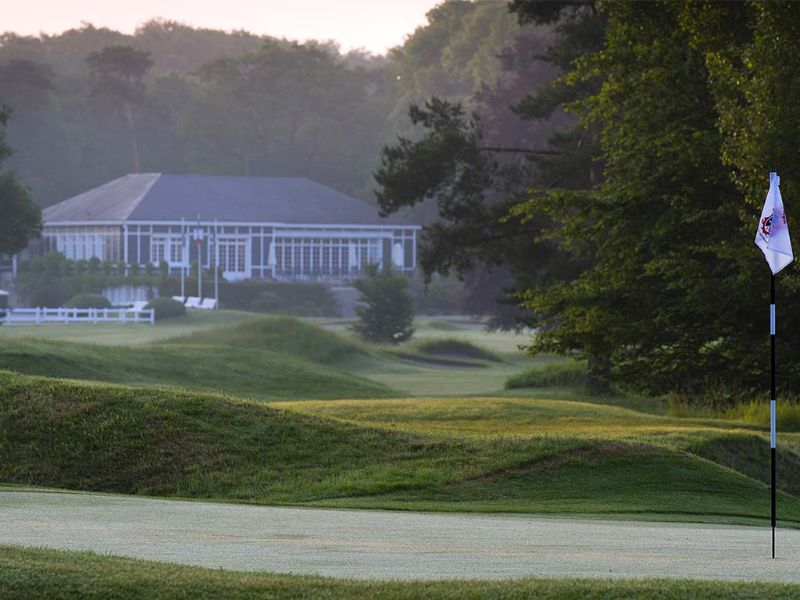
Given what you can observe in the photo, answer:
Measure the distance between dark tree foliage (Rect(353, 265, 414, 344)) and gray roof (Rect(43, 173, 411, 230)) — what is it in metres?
29.7

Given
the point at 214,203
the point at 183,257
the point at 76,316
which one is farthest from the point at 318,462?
the point at 214,203

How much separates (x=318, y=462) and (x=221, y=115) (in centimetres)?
9949

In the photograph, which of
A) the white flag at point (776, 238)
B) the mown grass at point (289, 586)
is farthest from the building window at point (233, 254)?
the mown grass at point (289, 586)

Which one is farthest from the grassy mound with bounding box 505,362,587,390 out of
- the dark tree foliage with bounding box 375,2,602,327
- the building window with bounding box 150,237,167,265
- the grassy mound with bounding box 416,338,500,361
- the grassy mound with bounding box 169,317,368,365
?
the building window with bounding box 150,237,167,265

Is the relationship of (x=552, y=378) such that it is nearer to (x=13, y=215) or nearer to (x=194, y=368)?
(x=194, y=368)

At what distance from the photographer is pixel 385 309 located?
205ft

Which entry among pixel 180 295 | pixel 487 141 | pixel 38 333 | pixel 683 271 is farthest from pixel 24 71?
pixel 683 271

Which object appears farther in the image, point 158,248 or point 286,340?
point 158,248

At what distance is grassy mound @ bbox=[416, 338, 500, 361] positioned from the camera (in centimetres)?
6094

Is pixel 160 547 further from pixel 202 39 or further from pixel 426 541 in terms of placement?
pixel 202 39

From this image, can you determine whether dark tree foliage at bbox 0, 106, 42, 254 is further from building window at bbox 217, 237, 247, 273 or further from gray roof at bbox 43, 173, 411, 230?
building window at bbox 217, 237, 247, 273

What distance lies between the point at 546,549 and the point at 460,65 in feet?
376

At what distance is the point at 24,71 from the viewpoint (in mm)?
111938

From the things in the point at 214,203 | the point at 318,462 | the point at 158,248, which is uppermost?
the point at 214,203
